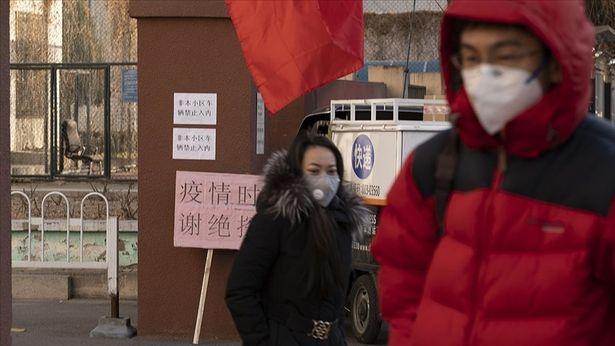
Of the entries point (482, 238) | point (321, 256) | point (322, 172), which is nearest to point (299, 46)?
point (322, 172)

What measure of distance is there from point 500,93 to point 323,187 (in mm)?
2667

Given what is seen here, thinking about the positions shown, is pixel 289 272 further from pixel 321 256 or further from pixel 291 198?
pixel 291 198

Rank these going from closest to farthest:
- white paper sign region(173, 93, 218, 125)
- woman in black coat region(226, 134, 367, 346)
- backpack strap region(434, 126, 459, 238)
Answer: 1. backpack strap region(434, 126, 459, 238)
2. woman in black coat region(226, 134, 367, 346)
3. white paper sign region(173, 93, 218, 125)

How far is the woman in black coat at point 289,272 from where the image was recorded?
5.03 meters

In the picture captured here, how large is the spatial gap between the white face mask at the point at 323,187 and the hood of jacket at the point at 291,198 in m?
0.04

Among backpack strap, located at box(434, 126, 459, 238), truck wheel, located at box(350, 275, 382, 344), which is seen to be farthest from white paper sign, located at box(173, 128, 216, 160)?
backpack strap, located at box(434, 126, 459, 238)

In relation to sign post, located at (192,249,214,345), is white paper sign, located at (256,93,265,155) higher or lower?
higher

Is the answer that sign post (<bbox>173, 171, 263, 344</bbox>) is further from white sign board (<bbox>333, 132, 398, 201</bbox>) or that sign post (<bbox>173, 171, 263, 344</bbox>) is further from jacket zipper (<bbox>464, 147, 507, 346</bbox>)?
jacket zipper (<bbox>464, 147, 507, 346</bbox>)

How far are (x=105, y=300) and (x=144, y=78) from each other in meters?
3.33

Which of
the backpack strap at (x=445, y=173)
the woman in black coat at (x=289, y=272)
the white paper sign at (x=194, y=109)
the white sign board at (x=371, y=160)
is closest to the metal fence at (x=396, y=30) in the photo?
the white sign board at (x=371, y=160)

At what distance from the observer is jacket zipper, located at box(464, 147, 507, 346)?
2764 millimetres

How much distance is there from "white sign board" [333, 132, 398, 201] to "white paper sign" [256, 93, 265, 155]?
2.68 feet

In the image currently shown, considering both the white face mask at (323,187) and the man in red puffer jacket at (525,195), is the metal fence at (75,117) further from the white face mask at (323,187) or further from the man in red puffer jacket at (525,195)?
the man in red puffer jacket at (525,195)

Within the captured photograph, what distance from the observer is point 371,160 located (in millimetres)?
10367
